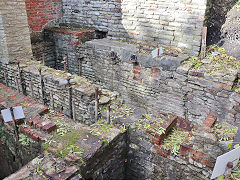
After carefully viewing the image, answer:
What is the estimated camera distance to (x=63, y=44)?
7.11m

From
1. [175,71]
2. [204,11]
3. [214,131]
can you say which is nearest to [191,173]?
[214,131]

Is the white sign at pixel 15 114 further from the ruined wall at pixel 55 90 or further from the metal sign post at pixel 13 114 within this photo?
the ruined wall at pixel 55 90

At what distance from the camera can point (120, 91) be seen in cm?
639

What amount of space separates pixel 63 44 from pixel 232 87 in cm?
509

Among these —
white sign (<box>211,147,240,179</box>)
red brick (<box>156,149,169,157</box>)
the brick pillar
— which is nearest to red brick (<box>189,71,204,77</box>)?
red brick (<box>156,149,169,157</box>)

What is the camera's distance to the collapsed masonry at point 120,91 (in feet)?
10.1

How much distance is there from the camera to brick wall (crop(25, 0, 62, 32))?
6668 mm

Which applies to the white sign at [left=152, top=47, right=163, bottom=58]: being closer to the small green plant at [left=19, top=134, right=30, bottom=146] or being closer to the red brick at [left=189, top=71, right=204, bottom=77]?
the red brick at [left=189, top=71, right=204, bottom=77]

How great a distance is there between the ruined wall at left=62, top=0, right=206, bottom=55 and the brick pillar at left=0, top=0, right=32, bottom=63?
2.14 metres

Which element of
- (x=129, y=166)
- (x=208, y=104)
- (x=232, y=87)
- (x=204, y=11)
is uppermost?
(x=204, y=11)

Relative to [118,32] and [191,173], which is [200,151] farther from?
[118,32]

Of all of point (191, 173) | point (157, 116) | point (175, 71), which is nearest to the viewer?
point (191, 173)

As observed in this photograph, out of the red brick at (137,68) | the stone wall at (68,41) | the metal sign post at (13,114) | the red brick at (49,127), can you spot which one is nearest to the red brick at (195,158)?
the red brick at (49,127)

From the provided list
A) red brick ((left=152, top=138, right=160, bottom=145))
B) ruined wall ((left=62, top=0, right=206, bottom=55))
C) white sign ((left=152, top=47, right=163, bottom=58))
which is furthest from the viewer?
ruined wall ((left=62, top=0, right=206, bottom=55))
